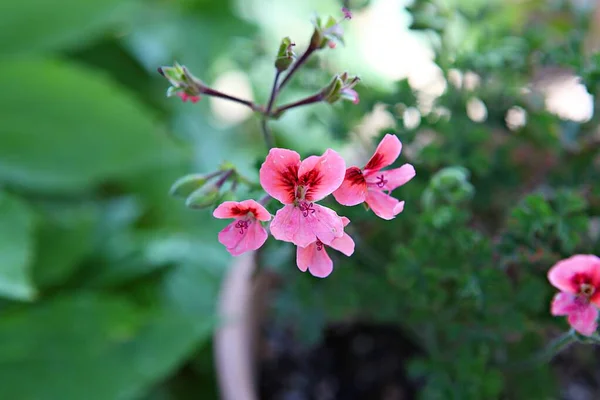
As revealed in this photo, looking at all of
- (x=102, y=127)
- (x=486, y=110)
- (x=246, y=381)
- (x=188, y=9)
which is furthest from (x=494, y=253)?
(x=188, y=9)

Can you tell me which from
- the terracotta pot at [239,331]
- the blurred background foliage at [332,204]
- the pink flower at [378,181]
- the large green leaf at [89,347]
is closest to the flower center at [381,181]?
the pink flower at [378,181]

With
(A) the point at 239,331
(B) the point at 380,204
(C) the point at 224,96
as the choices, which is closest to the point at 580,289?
(B) the point at 380,204

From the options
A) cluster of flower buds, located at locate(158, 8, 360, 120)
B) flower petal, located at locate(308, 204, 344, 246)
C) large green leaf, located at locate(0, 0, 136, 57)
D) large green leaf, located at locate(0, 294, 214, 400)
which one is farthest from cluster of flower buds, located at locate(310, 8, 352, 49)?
large green leaf, located at locate(0, 0, 136, 57)

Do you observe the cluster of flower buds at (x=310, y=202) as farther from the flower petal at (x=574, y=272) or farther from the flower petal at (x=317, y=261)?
the flower petal at (x=574, y=272)

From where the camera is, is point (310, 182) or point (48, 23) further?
point (48, 23)

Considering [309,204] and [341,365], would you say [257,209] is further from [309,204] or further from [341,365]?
[341,365]

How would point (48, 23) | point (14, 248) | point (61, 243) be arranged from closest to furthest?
point (14, 248) → point (61, 243) → point (48, 23)

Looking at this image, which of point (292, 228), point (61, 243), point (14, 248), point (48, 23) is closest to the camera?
point (292, 228)
